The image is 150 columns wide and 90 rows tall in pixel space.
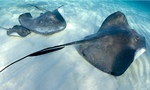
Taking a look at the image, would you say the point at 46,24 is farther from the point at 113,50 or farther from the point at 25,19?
the point at 113,50

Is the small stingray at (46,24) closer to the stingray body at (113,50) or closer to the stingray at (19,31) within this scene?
the stingray at (19,31)

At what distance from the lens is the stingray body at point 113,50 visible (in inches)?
124

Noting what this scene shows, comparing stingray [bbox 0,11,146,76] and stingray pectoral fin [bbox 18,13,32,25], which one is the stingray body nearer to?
stingray [bbox 0,11,146,76]

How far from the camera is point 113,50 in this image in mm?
3344

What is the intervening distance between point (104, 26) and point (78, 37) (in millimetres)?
781

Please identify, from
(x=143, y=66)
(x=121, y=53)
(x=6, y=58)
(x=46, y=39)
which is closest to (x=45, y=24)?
(x=46, y=39)

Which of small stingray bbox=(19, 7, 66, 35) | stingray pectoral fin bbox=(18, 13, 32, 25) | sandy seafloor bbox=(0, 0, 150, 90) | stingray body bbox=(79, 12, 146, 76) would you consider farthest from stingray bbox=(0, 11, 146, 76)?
stingray pectoral fin bbox=(18, 13, 32, 25)

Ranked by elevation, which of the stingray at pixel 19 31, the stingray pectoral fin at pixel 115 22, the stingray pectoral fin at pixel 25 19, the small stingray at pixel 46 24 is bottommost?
the stingray at pixel 19 31

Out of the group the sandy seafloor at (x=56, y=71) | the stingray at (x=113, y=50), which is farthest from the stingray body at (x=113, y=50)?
the sandy seafloor at (x=56, y=71)

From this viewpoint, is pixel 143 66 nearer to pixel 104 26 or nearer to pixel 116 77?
pixel 116 77

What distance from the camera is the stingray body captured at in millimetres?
3143

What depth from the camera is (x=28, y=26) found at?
14.3 ft

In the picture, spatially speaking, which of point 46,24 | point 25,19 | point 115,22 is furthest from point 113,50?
point 25,19

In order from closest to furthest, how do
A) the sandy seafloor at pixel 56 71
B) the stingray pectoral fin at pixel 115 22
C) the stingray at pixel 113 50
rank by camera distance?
1. the sandy seafloor at pixel 56 71
2. the stingray at pixel 113 50
3. the stingray pectoral fin at pixel 115 22
